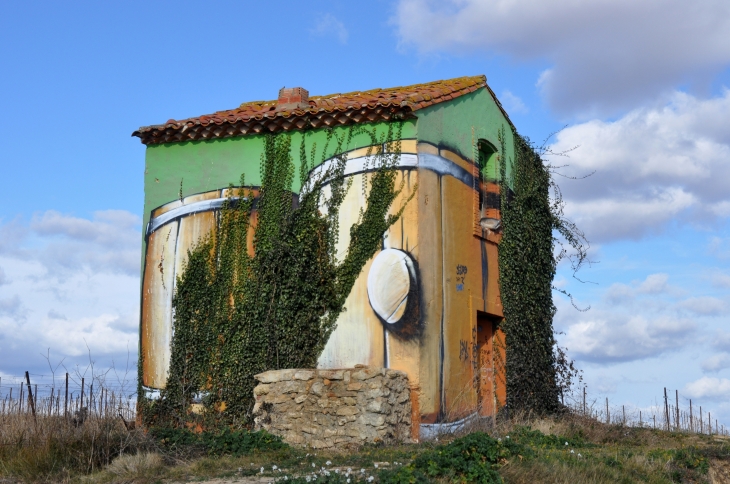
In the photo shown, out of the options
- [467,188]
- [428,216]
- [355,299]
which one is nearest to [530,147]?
[467,188]

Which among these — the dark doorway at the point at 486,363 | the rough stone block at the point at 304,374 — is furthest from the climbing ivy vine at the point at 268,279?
the dark doorway at the point at 486,363

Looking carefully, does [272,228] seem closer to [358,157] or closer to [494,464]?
[358,157]

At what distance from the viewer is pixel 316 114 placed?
46.3 ft

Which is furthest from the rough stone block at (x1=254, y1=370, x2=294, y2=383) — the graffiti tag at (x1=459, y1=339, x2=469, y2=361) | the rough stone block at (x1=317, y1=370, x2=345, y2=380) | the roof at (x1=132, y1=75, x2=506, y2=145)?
the roof at (x1=132, y1=75, x2=506, y2=145)

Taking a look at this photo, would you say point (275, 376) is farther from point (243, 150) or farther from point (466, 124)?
point (466, 124)

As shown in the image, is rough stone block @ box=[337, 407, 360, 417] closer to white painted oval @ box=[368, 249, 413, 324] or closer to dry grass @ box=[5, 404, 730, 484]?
dry grass @ box=[5, 404, 730, 484]

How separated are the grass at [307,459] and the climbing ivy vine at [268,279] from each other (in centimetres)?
222

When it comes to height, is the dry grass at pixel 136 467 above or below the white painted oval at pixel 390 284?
below

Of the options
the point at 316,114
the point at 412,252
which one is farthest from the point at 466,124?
the point at 412,252

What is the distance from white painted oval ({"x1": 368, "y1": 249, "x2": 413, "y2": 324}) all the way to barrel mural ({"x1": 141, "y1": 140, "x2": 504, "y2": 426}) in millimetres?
16

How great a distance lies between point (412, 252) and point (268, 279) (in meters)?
2.60

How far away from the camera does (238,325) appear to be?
46.1 feet

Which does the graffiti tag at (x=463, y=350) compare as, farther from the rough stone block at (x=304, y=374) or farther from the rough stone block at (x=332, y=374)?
the rough stone block at (x=304, y=374)

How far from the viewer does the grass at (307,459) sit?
29.7 ft
